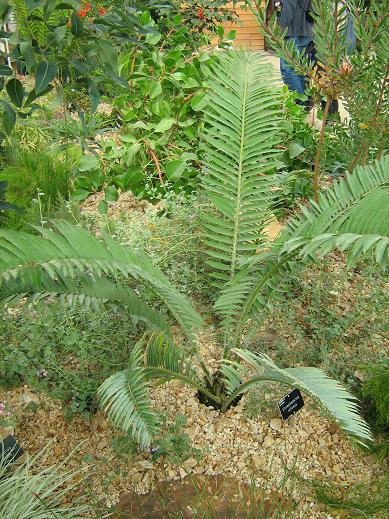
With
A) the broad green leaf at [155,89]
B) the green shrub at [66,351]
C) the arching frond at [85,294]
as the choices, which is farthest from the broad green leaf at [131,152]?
the arching frond at [85,294]

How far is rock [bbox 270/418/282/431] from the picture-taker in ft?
7.27

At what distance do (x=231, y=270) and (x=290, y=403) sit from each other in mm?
636

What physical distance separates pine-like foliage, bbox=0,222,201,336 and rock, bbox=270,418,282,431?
0.47 m

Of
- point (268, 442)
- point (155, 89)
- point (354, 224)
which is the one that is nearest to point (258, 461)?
point (268, 442)

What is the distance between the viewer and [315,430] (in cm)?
222

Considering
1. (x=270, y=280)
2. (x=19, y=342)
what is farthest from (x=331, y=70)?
(x=19, y=342)

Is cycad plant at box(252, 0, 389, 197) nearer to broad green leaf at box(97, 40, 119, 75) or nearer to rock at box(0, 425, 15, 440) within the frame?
broad green leaf at box(97, 40, 119, 75)

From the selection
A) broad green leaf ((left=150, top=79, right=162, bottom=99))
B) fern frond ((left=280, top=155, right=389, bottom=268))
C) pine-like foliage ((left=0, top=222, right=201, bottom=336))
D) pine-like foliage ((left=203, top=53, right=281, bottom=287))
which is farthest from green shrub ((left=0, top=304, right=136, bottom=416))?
broad green leaf ((left=150, top=79, right=162, bottom=99))

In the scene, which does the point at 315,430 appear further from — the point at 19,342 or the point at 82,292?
the point at 19,342

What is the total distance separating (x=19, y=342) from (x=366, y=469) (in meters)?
1.45

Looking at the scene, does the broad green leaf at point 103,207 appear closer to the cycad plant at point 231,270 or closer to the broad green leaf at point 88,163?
the broad green leaf at point 88,163

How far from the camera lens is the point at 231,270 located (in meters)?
2.47

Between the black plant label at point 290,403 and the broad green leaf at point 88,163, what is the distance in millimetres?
2231

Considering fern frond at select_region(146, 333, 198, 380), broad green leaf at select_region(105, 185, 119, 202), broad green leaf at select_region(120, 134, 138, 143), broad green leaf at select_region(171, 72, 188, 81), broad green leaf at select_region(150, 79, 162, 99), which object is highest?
broad green leaf at select_region(171, 72, 188, 81)
